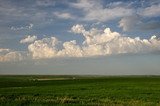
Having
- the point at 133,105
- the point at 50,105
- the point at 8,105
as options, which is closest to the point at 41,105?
the point at 50,105

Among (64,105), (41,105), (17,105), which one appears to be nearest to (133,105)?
(64,105)

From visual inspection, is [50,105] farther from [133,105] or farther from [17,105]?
[133,105]

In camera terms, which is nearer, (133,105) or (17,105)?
(17,105)

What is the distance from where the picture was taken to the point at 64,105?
82.2ft

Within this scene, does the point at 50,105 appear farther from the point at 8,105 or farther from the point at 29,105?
the point at 8,105

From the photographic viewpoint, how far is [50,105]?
989 inches

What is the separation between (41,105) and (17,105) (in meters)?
1.83

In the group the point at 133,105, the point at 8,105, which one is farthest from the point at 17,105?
the point at 133,105

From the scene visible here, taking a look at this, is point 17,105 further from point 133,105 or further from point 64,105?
point 133,105

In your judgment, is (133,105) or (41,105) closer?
(41,105)

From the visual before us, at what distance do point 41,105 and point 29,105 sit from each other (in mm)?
916

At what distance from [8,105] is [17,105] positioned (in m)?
0.70

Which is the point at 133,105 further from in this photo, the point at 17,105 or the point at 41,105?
the point at 17,105

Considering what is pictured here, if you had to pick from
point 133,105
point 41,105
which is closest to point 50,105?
point 41,105
